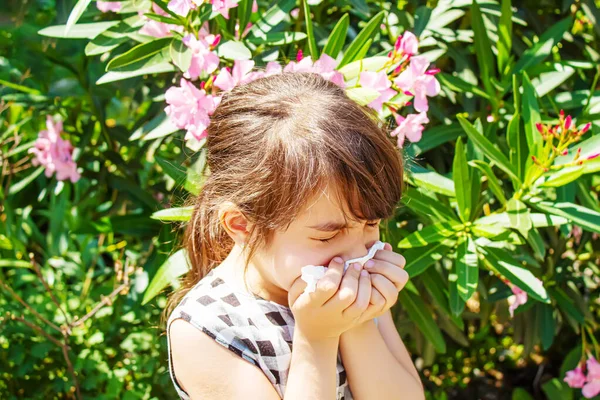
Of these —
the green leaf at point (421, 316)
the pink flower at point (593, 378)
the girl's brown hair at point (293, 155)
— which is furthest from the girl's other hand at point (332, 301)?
the pink flower at point (593, 378)

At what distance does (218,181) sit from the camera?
149 cm

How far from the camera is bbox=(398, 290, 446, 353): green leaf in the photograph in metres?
2.18

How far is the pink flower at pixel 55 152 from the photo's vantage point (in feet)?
8.07

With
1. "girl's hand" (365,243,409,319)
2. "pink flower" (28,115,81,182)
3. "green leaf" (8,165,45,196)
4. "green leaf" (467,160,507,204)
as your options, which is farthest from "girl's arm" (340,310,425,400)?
"green leaf" (8,165,45,196)

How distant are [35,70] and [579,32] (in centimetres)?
178

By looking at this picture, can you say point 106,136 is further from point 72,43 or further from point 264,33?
point 264,33

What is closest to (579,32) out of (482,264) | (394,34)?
(394,34)

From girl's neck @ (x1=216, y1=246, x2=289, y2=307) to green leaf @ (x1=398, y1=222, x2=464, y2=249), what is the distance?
48 cm

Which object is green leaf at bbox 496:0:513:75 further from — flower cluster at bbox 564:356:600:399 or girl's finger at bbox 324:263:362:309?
girl's finger at bbox 324:263:362:309

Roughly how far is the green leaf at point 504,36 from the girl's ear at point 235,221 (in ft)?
3.43

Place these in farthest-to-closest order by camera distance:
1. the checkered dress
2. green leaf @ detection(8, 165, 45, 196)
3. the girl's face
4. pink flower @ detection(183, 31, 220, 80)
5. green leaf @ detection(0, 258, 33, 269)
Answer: green leaf @ detection(0, 258, 33, 269) < green leaf @ detection(8, 165, 45, 196) < pink flower @ detection(183, 31, 220, 80) < the checkered dress < the girl's face

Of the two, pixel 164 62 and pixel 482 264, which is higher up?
pixel 164 62

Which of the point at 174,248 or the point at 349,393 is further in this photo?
the point at 174,248

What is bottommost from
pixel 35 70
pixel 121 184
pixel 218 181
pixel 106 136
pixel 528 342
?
pixel 528 342
